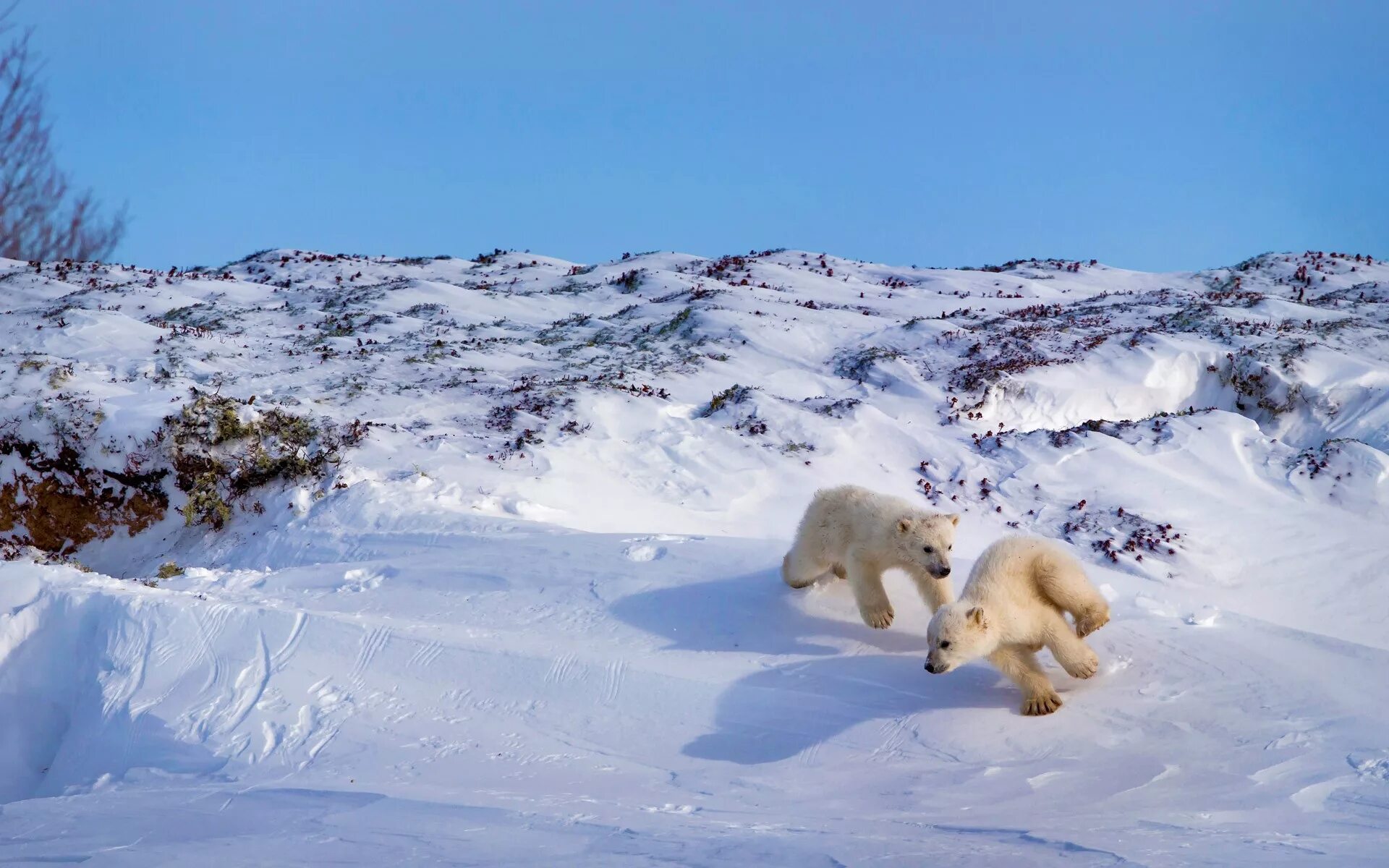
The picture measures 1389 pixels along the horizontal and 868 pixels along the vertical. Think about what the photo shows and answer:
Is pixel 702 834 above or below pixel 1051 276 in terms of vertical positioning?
below

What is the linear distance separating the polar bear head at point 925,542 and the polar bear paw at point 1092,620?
751 mm

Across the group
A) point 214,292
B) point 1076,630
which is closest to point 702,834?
point 1076,630

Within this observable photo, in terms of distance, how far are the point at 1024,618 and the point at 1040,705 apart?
43 centimetres

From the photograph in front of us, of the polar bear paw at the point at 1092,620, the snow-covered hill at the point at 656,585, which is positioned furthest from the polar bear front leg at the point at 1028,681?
the polar bear paw at the point at 1092,620

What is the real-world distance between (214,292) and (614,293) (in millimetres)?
8267

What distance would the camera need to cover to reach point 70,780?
197 inches

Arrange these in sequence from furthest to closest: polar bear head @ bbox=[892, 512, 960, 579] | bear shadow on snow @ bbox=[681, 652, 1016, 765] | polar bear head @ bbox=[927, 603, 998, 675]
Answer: polar bear head @ bbox=[892, 512, 960, 579]
bear shadow on snow @ bbox=[681, 652, 1016, 765]
polar bear head @ bbox=[927, 603, 998, 675]

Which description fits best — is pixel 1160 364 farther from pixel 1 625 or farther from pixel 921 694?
pixel 1 625

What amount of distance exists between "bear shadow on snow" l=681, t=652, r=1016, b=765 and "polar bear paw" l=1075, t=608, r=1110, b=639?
518 millimetres

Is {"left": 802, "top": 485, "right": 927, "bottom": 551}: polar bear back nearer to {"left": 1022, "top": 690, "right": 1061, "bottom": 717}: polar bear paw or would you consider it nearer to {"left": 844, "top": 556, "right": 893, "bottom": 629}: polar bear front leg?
{"left": 844, "top": 556, "right": 893, "bottom": 629}: polar bear front leg

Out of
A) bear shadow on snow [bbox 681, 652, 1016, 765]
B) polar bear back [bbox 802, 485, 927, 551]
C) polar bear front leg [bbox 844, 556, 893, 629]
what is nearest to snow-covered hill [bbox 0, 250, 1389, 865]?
bear shadow on snow [bbox 681, 652, 1016, 765]

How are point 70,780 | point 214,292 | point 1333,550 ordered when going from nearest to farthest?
point 70,780
point 1333,550
point 214,292

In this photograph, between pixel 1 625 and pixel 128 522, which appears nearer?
pixel 1 625

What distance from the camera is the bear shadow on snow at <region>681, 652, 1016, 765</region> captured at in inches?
189
